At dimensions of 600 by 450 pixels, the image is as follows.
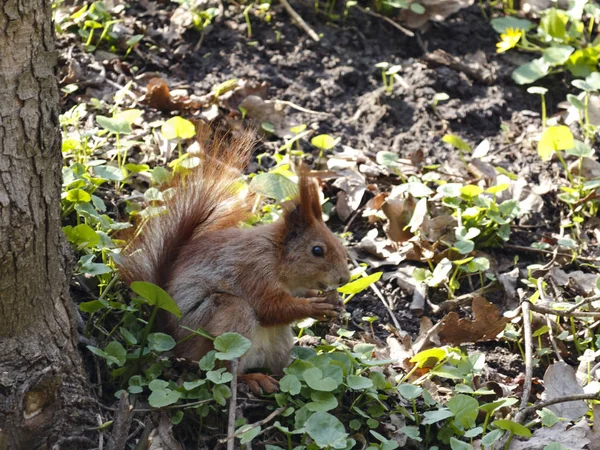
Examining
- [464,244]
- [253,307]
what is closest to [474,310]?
[464,244]

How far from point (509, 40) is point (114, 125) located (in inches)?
85.0

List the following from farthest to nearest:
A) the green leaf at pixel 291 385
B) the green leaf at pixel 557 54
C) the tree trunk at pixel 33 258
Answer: the green leaf at pixel 557 54 < the green leaf at pixel 291 385 < the tree trunk at pixel 33 258

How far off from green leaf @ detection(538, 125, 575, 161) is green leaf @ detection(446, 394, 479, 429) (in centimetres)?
147

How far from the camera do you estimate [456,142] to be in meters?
3.61

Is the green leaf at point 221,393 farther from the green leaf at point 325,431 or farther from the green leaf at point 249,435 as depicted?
the green leaf at point 325,431

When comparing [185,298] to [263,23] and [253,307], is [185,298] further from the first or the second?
[263,23]

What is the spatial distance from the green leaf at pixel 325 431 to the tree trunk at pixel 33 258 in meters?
0.56

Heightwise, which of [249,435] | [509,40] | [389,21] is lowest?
[249,435]

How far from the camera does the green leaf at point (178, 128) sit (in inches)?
122

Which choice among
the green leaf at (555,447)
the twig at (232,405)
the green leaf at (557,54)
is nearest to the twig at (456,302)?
the green leaf at (555,447)

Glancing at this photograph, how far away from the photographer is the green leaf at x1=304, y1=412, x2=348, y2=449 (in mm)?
2061

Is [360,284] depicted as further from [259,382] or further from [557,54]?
[557,54]

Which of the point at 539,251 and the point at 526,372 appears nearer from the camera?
the point at 526,372

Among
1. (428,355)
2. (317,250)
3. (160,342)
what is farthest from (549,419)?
(160,342)
